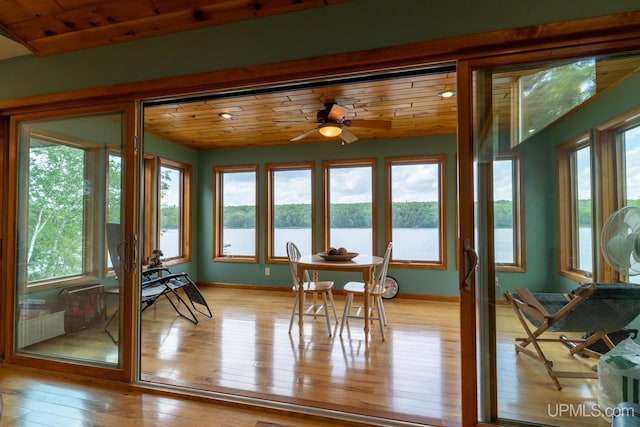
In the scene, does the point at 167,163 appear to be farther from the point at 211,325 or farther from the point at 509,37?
the point at 509,37

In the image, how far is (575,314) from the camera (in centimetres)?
175

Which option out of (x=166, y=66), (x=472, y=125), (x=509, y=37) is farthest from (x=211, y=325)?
(x=509, y=37)

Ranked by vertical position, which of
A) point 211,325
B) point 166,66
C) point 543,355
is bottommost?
point 211,325

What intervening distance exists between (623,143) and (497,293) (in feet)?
3.37

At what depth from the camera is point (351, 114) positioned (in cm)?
377

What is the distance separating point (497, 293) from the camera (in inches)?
67.1

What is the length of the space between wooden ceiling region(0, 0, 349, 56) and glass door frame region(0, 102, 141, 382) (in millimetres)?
465

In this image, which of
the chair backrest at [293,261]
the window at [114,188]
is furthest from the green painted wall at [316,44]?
the chair backrest at [293,261]

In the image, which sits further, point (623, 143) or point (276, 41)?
point (276, 41)

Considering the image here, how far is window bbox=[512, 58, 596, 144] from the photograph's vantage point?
1.65 meters

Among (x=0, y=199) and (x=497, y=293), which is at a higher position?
(x=0, y=199)

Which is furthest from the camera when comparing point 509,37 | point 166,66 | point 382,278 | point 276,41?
point 382,278

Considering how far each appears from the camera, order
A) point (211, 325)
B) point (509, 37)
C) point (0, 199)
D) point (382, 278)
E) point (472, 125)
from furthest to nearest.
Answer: point (211, 325) < point (382, 278) < point (0, 199) < point (472, 125) < point (509, 37)

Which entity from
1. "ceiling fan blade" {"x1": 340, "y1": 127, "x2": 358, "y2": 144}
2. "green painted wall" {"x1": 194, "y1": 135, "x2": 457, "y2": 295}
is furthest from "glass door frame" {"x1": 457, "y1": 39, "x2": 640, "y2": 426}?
"green painted wall" {"x1": 194, "y1": 135, "x2": 457, "y2": 295}
